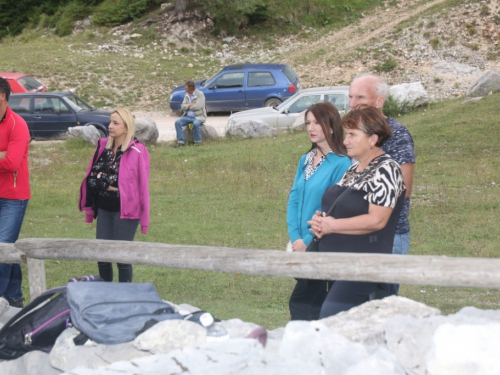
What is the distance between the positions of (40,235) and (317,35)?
Result: 91.9 feet

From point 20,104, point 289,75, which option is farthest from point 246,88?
point 20,104

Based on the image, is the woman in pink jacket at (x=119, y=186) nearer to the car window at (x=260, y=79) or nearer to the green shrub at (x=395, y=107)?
the green shrub at (x=395, y=107)

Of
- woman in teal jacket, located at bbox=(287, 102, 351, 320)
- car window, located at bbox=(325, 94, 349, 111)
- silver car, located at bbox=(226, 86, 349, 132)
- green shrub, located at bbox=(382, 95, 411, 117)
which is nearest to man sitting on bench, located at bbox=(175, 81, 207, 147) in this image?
silver car, located at bbox=(226, 86, 349, 132)

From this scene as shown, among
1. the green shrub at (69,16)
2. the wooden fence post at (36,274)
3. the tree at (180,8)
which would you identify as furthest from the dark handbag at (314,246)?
the green shrub at (69,16)

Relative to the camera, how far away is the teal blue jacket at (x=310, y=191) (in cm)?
511

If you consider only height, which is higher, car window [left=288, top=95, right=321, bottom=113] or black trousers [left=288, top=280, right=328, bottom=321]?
black trousers [left=288, top=280, right=328, bottom=321]

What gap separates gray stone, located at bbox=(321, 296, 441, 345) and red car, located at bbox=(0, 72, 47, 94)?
21.7 meters

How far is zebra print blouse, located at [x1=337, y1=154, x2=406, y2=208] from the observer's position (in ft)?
14.1

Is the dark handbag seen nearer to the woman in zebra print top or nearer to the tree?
Result: the woman in zebra print top

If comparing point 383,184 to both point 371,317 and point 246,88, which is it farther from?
point 246,88

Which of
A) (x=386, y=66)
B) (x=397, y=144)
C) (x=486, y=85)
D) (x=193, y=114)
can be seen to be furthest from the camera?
(x=386, y=66)

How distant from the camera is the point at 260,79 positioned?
2498cm

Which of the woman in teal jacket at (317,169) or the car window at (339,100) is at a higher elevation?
the woman in teal jacket at (317,169)

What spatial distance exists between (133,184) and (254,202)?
5711mm
